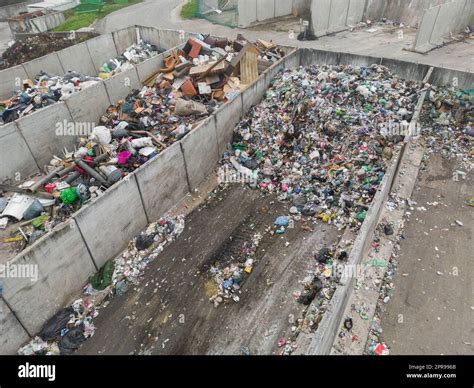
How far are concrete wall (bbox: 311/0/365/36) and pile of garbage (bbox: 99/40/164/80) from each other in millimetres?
7787

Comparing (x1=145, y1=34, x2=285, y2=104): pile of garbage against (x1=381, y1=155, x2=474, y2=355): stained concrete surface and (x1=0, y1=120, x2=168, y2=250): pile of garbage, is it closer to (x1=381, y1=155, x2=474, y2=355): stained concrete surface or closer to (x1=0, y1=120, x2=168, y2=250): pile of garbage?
(x1=0, y1=120, x2=168, y2=250): pile of garbage

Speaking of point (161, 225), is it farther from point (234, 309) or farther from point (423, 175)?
point (423, 175)

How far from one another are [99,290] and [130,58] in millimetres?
11046

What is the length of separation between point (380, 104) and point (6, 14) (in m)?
29.4

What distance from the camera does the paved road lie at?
1348 centimetres

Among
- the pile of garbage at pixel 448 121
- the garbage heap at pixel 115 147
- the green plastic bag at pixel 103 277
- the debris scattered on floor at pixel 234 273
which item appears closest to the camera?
the debris scattered on floor at pixel 234 273

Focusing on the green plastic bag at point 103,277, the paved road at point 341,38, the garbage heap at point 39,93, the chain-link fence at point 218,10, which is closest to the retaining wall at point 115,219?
the green plastic bag at point 103,277

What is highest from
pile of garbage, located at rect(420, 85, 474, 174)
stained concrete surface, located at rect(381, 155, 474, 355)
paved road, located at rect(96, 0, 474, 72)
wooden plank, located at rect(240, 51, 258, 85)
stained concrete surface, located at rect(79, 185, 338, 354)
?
wooden plank, located at rect(240, 51, 258, 85)

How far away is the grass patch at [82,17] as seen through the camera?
21.5 metres

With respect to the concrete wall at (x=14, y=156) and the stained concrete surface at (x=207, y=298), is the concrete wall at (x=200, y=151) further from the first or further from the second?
the concrete wall at (x=14, y=156)

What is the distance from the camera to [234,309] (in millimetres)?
5867

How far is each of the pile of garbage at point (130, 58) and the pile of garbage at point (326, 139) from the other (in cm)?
663

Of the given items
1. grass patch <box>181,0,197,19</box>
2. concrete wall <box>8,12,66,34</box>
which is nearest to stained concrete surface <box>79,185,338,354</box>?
grass patch <box>181,0,197,19</box>

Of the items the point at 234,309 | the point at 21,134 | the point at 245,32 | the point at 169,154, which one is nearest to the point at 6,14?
the point at 245,32
